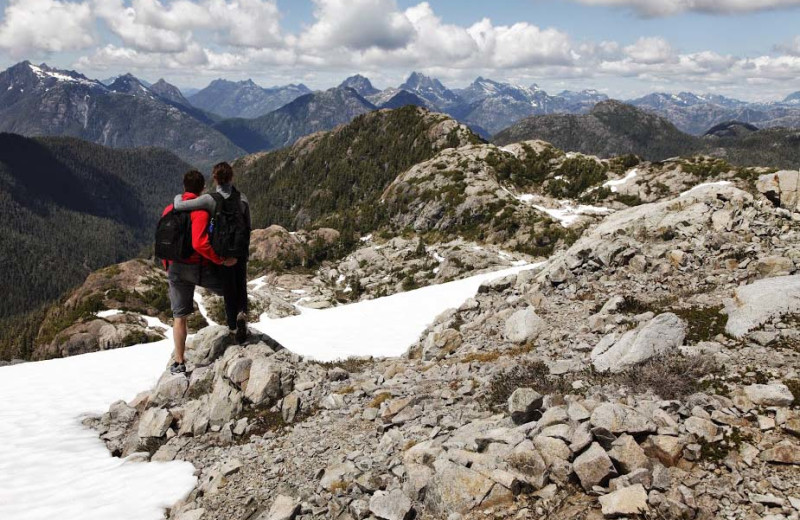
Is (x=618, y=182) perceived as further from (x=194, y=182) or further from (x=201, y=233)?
(x=201, y=233)

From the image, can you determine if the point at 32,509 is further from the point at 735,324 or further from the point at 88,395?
the point at 735,324

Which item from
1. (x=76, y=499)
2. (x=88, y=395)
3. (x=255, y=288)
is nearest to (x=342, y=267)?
(x=255, y=288)

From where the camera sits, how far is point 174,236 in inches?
453

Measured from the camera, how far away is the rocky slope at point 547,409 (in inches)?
249

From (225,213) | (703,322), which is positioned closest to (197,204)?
(225,213)

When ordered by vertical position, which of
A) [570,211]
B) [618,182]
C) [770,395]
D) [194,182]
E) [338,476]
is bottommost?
[570,211]

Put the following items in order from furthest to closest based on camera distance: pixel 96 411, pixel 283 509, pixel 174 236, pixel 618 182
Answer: pixel 618 182 → pixel 96 411 → pixel 174 236 → pixel 283 509

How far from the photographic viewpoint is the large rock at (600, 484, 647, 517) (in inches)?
221

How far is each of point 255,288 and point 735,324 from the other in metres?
103

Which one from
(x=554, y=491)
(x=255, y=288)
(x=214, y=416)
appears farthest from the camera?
(x=255, y=288)

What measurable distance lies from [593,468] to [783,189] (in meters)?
25.5

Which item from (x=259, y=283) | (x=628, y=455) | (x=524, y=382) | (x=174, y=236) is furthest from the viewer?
(x=259, y=283)

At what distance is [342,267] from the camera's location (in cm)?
11281

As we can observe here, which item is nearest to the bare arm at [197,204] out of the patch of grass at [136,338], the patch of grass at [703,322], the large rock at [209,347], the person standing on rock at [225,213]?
the person standing on rock at [225,213]
